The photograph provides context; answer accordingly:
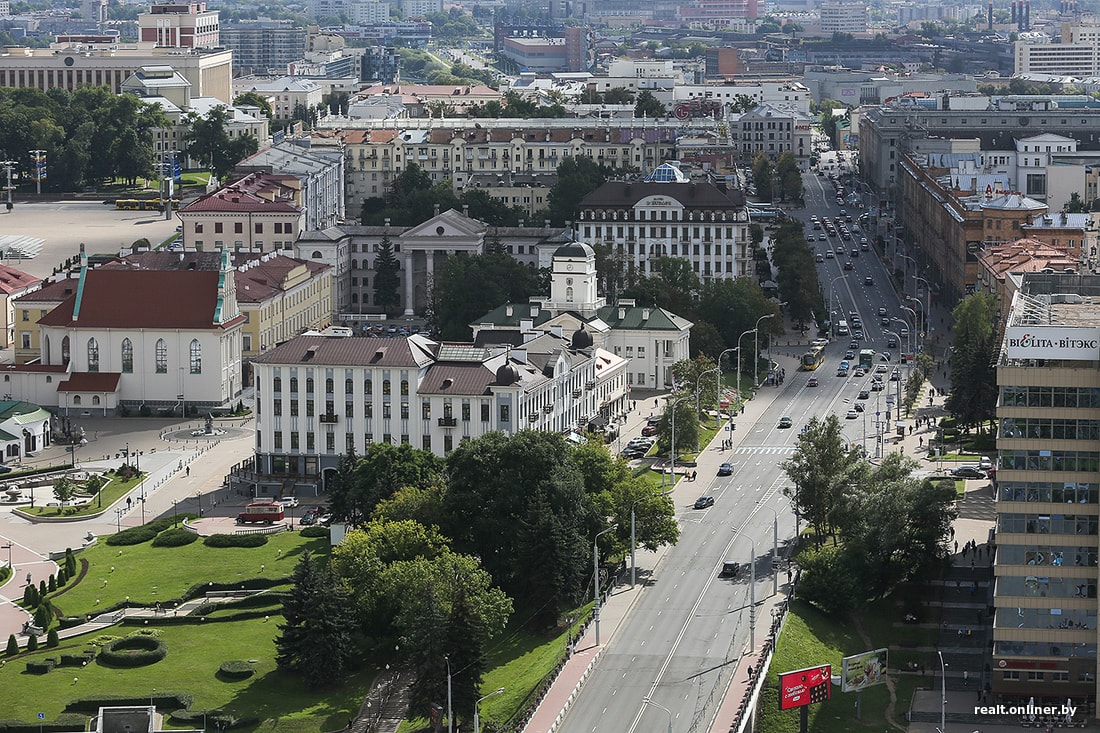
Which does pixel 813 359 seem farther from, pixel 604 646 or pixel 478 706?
pixel 478 706

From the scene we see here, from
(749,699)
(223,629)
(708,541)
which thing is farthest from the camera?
(708,541)

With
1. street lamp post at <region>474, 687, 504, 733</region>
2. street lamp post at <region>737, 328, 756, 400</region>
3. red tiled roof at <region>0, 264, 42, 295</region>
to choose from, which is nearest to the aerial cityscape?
street lamp post at <region>474, 687, 504, 733</region>

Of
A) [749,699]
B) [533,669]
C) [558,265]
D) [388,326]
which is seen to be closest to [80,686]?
[533,669]

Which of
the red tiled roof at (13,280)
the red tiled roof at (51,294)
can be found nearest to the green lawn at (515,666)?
the red tiled roof at (51,294)

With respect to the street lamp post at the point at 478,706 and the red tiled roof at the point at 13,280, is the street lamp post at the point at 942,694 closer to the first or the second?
the street lamp post at the point at 478,706

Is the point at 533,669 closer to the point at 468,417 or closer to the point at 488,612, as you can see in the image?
the point at 488,612

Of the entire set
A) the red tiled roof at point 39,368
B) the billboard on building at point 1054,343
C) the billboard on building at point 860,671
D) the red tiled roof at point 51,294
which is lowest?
the billboard on building at point 860,671

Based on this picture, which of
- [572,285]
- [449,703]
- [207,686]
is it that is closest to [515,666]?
[449,703]
